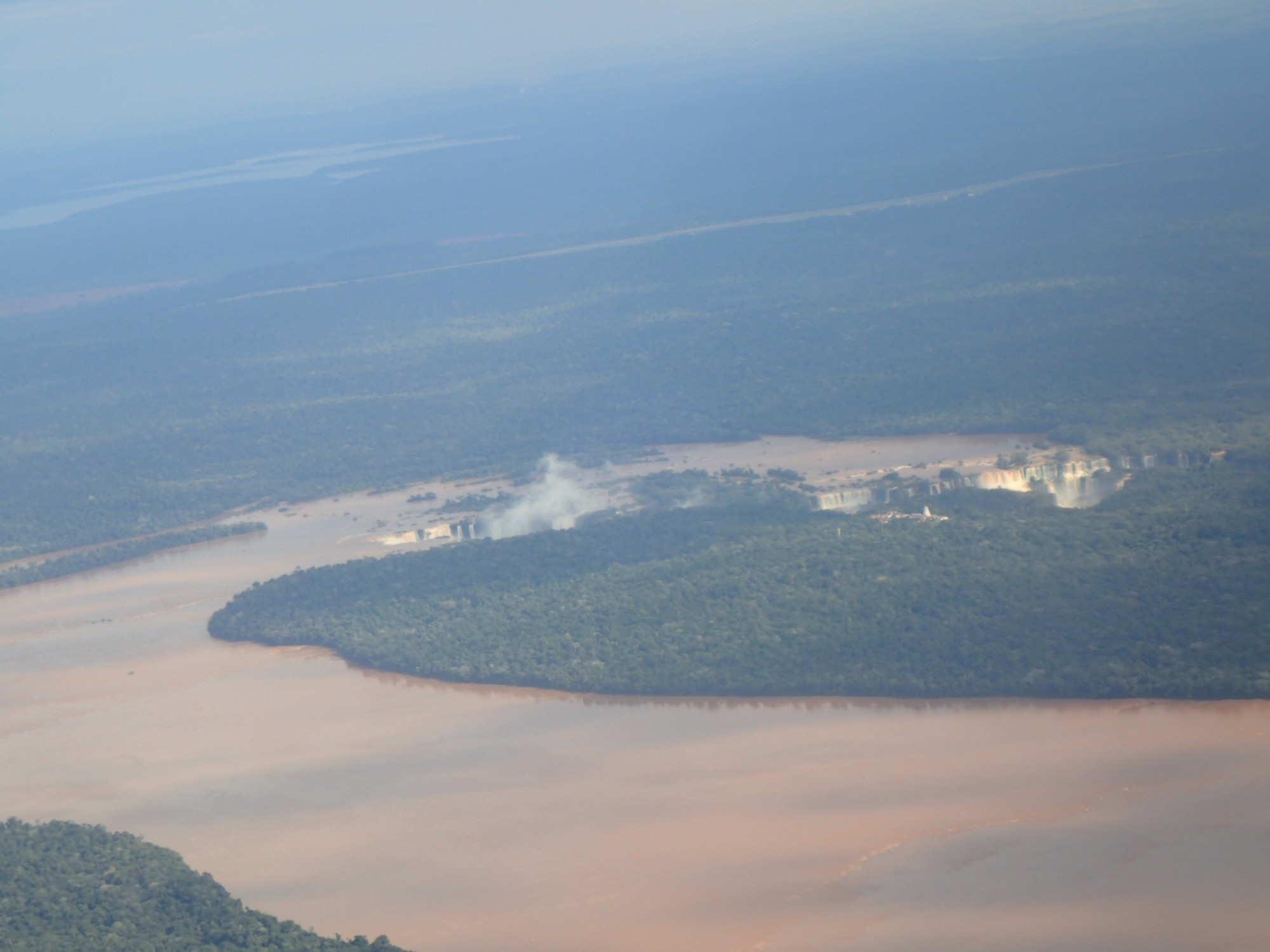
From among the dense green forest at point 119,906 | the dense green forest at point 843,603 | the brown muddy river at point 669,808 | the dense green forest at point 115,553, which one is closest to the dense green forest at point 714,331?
the dense green forest at point 115,553

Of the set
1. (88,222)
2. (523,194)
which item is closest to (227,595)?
(523,194)

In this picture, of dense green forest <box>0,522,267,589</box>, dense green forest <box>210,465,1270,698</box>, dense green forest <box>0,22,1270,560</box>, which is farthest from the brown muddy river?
dense green forest <box>0,22,1270,560</box>

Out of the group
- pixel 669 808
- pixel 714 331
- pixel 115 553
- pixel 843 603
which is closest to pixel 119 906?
pixel 669 808

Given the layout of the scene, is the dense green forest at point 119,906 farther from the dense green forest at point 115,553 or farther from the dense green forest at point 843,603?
the dense green forest at point 115,553

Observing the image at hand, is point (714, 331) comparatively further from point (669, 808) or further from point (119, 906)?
point (119, 906)

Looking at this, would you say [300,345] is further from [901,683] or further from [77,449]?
[901,683]

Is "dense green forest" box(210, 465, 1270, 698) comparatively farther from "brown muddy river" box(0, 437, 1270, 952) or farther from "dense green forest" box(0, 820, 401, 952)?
"dense green forest" box(0, 820, 401, 952)
